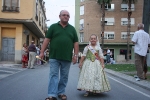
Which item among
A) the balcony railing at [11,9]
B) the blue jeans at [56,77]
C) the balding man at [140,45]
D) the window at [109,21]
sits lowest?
the blue jeans at [56,77]

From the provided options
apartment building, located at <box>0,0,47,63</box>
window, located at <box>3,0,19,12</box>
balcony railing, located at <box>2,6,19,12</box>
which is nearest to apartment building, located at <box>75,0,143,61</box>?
apartment building, located at <box>0,0,47,63</box>

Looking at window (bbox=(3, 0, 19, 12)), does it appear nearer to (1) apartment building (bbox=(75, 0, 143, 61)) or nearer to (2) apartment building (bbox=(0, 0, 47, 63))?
(2) apartment building (bbox=(0, 0, 47, 63))

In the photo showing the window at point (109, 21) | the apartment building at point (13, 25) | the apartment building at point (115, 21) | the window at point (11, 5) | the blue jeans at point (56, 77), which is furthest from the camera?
the window at point (109, 21)

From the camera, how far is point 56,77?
542cm

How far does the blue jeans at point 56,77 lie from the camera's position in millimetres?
5347

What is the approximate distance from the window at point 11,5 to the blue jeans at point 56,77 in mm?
18062

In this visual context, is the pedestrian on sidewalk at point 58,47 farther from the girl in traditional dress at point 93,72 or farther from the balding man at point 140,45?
the balding man at point 140,45

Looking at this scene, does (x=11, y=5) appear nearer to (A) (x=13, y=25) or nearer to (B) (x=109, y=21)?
(A) (x=13, y=25)

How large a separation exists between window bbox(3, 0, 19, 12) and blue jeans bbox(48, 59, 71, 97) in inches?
711

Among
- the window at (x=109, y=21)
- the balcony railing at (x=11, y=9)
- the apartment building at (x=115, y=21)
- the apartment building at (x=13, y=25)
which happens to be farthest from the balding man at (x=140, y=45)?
the window at (x=109, y=21)

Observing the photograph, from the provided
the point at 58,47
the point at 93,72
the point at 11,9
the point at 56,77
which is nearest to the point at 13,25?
the point at 11,9

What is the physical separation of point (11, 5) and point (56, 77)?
18609 mm

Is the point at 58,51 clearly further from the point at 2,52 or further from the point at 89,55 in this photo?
the point at 2,52

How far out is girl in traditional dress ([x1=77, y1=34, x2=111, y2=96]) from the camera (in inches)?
235
